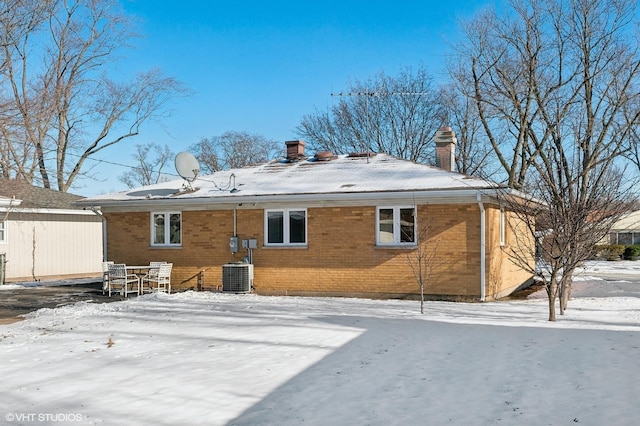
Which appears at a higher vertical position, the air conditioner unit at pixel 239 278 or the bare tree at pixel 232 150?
the bare tree at pixel 232 150

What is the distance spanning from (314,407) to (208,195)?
11.8 m

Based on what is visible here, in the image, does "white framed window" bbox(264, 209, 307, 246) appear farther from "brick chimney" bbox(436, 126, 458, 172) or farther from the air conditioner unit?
"brick chimney" bbox(436, 126, 458, 172)

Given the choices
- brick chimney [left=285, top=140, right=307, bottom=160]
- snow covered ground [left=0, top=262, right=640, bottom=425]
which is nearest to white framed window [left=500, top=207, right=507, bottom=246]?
snow covered ground [left=0, top=262, right=640, bottom=425]

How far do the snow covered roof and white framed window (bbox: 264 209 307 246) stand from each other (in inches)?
24.7

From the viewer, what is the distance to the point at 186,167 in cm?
Answer: 1798

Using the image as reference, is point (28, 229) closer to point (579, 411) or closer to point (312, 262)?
point (312, 262)

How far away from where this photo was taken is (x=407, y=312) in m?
12.4

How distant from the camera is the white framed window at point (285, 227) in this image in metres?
16.2

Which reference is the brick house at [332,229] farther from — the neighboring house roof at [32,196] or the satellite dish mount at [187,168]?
the neighboring house roof at [32,196]

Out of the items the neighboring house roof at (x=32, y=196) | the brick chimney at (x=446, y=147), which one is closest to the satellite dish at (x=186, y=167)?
the neighboring house roof at (x=32, y=196)

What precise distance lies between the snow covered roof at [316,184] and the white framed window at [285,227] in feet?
2.06

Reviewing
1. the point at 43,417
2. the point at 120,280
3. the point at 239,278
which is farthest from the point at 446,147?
the point at 43,417

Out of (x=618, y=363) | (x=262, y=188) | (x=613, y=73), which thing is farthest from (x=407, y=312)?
(x=613, y=73)

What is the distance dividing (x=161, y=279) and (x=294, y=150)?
7347 mm
